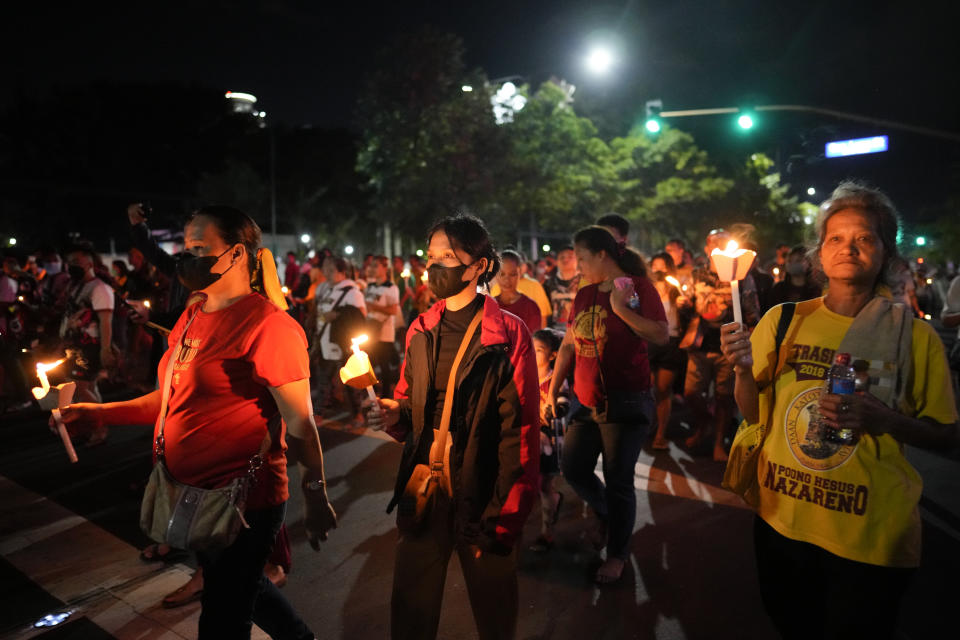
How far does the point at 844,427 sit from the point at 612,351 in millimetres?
2073

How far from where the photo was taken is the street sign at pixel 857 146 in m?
21.8

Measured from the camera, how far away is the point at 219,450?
2.50 metres

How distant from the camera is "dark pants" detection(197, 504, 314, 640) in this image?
249cm

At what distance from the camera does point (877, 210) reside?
2320 millimetres

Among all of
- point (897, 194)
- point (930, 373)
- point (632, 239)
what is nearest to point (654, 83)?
point (632, 239)

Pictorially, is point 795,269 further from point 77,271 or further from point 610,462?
point 77,271

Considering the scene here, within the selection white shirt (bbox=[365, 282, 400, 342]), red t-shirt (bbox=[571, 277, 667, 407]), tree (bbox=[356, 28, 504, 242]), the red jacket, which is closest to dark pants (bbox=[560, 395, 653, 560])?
red t-shirt (bbox=[571, 277, 667, 407])

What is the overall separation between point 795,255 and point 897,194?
36947 millimetres

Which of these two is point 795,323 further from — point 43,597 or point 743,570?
point 43,597

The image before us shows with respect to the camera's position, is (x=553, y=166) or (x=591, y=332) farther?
(x=553, y=166)

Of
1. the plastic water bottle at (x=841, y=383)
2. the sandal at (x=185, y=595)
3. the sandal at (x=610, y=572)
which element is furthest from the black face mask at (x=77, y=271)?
the plastic water bottle at (x=841, y=383)

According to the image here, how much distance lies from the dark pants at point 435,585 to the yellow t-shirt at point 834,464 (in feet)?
3.69

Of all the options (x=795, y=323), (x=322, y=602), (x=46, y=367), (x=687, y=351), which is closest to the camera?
(x=795, y=323)

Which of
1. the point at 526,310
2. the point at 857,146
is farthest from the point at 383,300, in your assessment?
the point at 857,146
